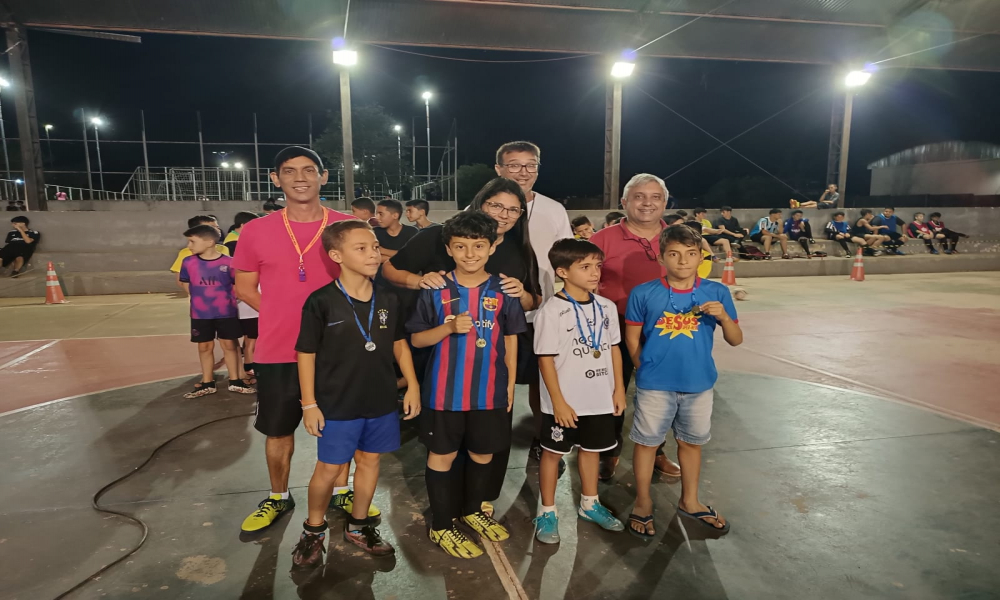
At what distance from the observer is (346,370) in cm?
262

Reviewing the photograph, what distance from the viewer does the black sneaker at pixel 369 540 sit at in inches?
106

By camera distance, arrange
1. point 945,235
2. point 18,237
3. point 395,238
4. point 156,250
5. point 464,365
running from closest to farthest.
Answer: point 464,365, point 395,238, point 18,237, point 156,250, point 945,235

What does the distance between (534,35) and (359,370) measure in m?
15.7

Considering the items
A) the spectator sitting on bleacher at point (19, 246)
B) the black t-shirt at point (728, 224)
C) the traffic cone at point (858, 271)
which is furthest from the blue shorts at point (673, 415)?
the spectator sitting on bleacher at point (19, 246)

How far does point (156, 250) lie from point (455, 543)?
1354 centimetres

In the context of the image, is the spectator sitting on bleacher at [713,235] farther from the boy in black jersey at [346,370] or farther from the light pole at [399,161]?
the light pole at [399,161]

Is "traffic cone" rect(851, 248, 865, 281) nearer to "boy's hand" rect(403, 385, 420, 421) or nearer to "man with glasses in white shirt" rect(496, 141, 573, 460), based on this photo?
"man with glasses in white shirt" rect(496, 141, 573, 460)

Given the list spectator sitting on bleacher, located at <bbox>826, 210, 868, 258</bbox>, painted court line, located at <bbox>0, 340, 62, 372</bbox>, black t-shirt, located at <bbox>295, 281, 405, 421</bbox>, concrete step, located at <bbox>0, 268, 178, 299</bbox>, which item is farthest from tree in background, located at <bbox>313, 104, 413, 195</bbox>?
black t-shirt, located at <bbox>295, 281, 405, 421</bbox>

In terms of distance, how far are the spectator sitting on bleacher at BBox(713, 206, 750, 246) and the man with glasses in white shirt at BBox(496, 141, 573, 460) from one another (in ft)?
42.2

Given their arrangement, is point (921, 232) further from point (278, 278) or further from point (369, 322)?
point (278, 278)

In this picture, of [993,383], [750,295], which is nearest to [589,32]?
[750,295]

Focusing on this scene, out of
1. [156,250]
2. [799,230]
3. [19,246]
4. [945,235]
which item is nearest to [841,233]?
[799,230]

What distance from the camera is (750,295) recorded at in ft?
36.9

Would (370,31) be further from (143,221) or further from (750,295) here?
(750,295)
